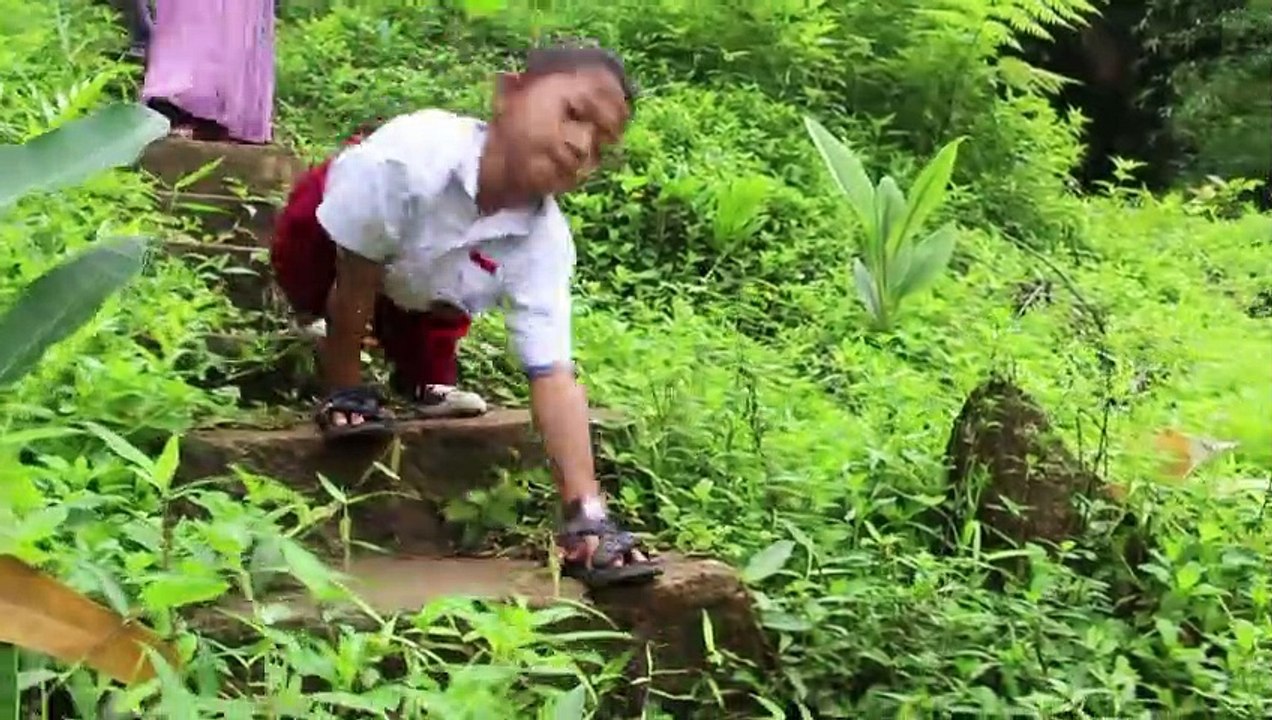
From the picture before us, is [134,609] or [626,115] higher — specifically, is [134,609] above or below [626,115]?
below

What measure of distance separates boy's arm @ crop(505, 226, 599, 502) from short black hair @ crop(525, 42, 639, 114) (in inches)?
11.0

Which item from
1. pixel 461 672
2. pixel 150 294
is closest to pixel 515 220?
pixel 150 294

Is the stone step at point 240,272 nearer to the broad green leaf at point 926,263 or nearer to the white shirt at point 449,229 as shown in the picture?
the white shirt at point 449,229

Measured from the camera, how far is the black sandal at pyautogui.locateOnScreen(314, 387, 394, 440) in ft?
7.88

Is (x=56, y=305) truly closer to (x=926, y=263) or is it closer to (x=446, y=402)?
(x=446, y=402)

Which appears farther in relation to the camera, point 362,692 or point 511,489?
point 511,489

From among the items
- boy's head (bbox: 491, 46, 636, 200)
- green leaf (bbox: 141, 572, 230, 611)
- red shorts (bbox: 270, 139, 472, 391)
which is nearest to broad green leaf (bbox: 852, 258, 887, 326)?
red shorts (bbox: 270, 139, 472, 391)

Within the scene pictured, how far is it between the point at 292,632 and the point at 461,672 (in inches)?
10.1

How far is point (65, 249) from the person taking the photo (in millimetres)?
2697

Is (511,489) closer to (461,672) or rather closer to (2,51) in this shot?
(461,672)

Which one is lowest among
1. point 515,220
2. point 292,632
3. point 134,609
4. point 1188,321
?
point 1188,321

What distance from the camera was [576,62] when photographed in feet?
7.65

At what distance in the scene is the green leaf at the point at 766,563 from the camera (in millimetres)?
2213

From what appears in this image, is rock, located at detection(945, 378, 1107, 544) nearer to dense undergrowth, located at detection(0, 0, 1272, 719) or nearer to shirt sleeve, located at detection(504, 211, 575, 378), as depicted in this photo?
dense undergrowth, located at detection(0, 0, 1272, 719)
